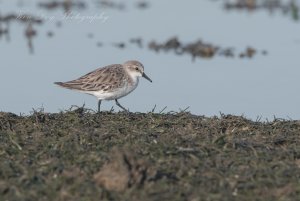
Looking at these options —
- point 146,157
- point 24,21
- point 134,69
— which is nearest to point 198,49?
point 24,21

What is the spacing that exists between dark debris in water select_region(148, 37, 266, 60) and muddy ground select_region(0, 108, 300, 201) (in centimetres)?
852

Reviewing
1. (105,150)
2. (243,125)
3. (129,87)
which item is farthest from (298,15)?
(105,150)

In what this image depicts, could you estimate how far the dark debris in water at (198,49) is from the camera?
736 inches

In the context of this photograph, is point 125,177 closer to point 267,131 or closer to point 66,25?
point 267,131

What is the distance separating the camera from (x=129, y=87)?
39.0 ft

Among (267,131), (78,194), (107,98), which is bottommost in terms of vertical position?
(78,194)

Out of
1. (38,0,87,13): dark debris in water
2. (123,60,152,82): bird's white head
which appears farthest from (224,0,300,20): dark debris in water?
(123,60,152,82): bird's white head

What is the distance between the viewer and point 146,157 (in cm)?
797

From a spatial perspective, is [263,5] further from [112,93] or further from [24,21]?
[112,93]

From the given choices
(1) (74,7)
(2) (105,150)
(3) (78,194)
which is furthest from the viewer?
(1) (74,7)

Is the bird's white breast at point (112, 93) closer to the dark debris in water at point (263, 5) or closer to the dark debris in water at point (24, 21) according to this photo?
the dark debris in water at point (24, 21)

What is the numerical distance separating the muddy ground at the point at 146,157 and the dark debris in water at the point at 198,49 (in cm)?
852

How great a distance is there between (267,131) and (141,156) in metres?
2.12

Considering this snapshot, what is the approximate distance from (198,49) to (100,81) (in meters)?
7.48
